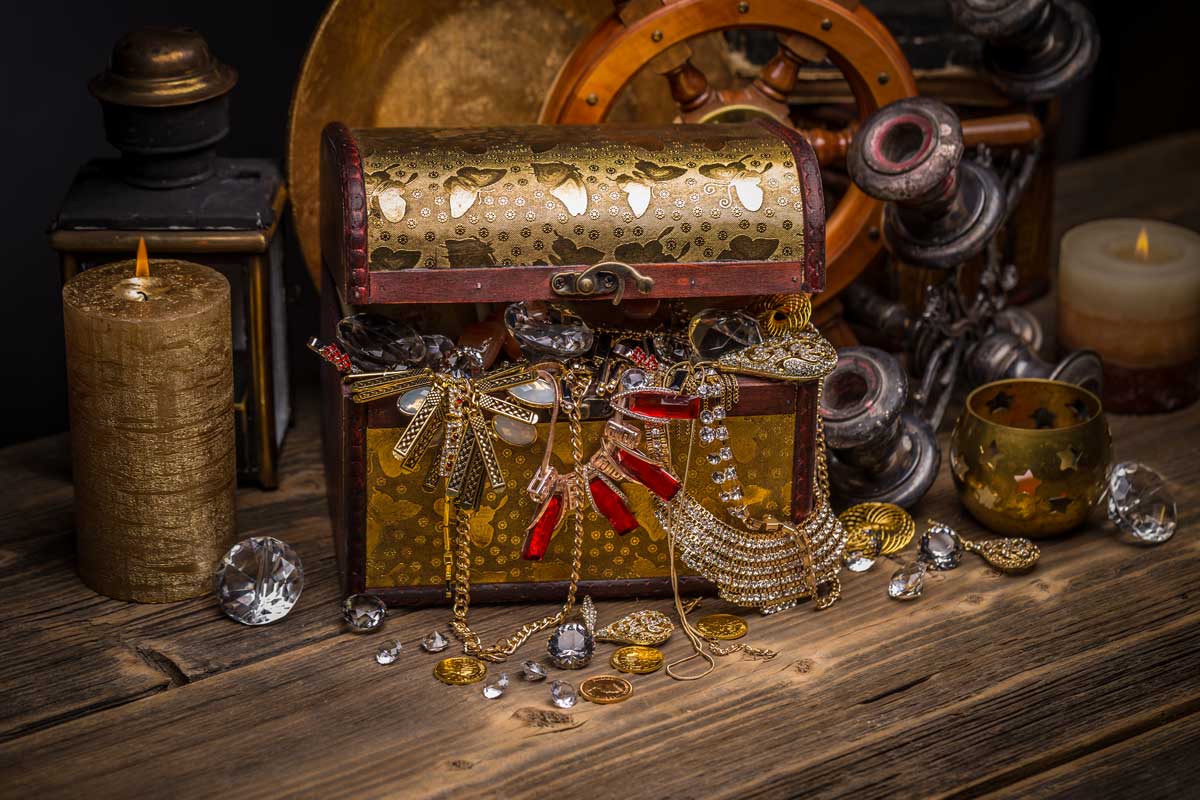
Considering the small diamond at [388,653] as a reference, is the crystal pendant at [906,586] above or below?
above

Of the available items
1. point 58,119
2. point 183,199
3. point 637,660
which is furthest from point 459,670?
point 58,119

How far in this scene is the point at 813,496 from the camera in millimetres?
1250

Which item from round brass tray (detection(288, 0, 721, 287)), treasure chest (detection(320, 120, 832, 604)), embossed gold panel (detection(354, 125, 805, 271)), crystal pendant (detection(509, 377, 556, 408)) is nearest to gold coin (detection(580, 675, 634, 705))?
treasure chest (detection(320, 120, 832, 604))

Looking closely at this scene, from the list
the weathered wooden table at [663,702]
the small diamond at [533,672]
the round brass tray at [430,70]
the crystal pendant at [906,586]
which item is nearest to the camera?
the weathered wooden table at [663,702]

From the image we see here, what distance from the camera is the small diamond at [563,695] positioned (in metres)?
1.13

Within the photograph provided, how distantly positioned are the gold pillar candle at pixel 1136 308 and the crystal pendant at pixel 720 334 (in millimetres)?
508

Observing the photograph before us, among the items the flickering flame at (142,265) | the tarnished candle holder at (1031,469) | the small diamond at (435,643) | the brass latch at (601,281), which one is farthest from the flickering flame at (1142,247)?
the flickering flame at (142,265)

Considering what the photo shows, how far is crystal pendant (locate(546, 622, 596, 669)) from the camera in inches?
46.1

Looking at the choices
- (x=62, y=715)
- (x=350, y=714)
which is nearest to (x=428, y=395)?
(x=350, y=714)

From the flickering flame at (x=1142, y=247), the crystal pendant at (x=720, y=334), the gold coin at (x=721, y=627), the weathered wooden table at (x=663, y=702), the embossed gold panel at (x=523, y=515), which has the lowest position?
the weathered wooden table at (x=663, y=702)

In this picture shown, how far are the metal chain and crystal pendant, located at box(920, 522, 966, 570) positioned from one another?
0.31 metres

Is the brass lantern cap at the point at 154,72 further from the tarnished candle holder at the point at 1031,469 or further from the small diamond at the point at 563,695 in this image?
the tarnished candle holder at the point at 1031,469

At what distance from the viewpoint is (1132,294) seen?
60.6 inches

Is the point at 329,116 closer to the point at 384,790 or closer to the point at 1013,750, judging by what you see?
the point at 384,790
